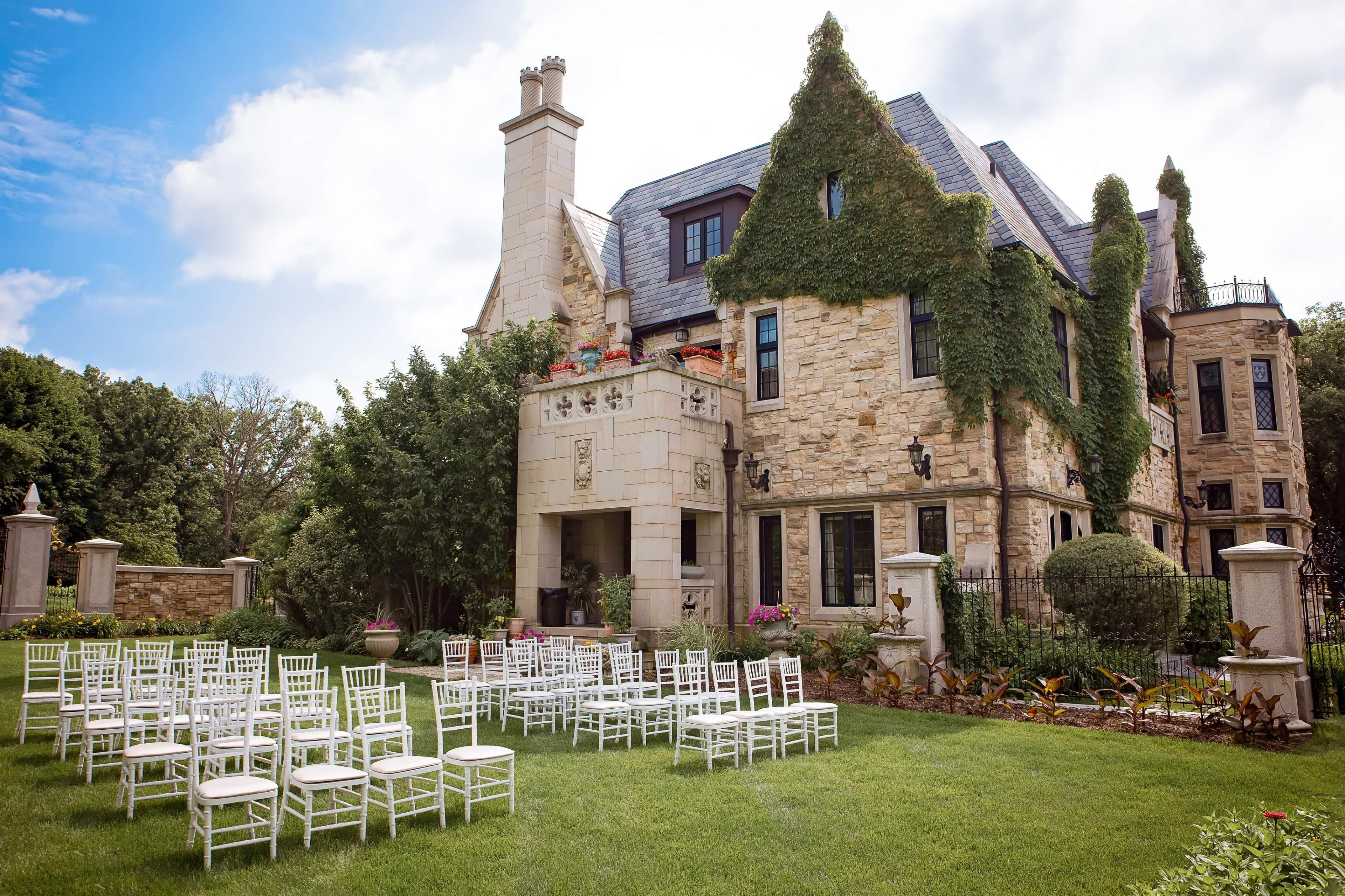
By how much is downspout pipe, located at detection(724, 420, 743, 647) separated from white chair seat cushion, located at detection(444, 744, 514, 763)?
35.3 feet

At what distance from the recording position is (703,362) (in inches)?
738

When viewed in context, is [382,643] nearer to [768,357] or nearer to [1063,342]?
[768,357]

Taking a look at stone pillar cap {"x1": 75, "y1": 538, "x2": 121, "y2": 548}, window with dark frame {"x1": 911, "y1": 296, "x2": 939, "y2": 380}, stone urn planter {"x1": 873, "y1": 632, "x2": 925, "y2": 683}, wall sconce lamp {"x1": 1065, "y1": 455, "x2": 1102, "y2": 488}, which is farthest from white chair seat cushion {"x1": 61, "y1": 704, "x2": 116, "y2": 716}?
wall sconce lamp {"x1": 1065, "y1": 455, "x2": 1102, "y2": 488}

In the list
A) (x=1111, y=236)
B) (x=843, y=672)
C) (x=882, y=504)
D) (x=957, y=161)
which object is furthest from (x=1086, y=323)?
(x=843, y=672)

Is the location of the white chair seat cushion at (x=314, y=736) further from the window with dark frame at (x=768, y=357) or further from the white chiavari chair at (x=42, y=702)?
the window with dark frame at (x=768, y=357)

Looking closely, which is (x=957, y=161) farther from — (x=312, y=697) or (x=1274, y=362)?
(x=312, y=697)

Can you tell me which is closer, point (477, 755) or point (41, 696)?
point (477, 755)

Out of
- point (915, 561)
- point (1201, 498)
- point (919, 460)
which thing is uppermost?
point (919, 460)

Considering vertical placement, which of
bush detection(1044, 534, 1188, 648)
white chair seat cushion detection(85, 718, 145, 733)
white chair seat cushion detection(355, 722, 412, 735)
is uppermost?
bush detection(1044, 534, 1188, 648)

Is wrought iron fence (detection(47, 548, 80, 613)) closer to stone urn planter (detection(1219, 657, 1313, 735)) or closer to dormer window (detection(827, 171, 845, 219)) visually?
dormer window (detection(827, 171, 845, 219))

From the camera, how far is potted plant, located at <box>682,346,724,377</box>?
61.4ft

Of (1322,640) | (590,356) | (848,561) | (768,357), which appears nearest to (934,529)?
(848,561)

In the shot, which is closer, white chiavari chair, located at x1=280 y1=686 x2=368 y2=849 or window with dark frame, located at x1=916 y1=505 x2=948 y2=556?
white chiavari chair, located at x1=280 y1=686 x2=368 y2=849

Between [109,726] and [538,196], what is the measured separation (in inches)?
669
